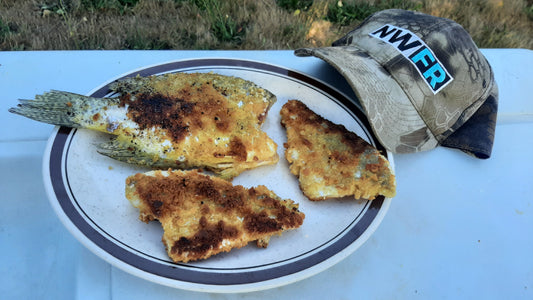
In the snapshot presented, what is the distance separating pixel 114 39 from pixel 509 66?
2737mm

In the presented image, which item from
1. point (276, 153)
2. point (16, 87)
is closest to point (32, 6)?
point (16, 87)

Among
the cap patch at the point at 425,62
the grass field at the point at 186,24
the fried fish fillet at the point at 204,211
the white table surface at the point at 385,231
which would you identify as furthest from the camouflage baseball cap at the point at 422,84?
the grass field at the point at 186,24

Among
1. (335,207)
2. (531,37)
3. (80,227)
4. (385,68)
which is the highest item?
(385,68)

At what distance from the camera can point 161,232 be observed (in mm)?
1502

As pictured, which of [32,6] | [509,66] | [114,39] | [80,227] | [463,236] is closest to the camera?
[80,227]

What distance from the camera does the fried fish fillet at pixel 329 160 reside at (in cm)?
168

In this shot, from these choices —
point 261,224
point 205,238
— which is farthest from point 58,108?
point 261,224

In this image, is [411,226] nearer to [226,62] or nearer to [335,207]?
[335,207]

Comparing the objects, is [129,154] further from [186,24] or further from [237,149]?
[186,24]

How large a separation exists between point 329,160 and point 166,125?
0.71 m

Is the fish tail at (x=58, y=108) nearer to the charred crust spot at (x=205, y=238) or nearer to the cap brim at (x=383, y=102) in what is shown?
the charred crust spot at (x=205, y=238)

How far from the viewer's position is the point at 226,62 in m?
2.16

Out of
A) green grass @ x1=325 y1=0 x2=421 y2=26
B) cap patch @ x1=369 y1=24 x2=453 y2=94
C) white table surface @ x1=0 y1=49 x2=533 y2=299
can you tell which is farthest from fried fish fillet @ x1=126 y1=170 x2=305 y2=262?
green grass @ x1=325 y1=0 x2=421 y2=26

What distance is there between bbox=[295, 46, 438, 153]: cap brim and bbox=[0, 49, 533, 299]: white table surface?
0.12 meters
